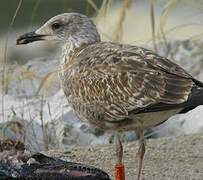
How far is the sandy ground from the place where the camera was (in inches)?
186

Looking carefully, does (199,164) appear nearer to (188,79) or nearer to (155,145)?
(155,145)

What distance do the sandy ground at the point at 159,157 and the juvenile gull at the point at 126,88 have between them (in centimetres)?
45

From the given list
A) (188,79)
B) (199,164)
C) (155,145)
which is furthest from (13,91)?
(188,79)

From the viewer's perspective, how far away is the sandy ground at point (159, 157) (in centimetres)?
473

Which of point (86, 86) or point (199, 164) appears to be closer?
point (86, 86)

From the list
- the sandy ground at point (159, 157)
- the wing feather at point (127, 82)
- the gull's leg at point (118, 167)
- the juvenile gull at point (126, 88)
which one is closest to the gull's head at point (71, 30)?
the juvenile gull at point (126, 88)

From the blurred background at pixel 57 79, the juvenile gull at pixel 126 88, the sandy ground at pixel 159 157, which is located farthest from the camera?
the blurred background at pixel 57 79

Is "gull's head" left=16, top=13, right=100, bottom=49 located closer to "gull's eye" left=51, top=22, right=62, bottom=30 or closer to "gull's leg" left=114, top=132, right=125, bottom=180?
"gull's eye" left=51, top=22, right=62, bottom=30

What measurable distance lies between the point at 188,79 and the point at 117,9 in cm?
649

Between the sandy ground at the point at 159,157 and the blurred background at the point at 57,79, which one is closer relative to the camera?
the sandy ground at the point at 159,157

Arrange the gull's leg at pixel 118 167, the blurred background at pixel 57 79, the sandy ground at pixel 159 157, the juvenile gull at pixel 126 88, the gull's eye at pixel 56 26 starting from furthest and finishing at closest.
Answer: the blurred background at pixel 57 79, the gull's eye at pixel 56 26, the sandy ground at pixel 159 157, the gull's leg at pixel 118 167, the juvenile gull at pixel 126 88

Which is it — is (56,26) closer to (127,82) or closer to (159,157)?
(127,82)

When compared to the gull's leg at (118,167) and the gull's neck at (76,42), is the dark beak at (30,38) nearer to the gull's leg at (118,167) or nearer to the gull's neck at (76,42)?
the gull's neck at (76,42)

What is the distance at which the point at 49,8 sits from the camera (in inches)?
479
